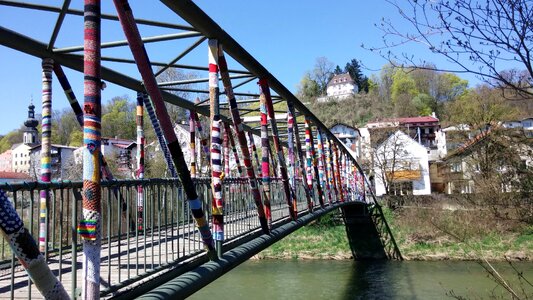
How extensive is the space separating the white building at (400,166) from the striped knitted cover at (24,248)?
1528 inches

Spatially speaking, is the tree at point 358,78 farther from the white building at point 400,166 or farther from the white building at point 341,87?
the white building at point 400,166

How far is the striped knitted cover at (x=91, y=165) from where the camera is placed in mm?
3082

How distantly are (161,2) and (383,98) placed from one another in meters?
98.5

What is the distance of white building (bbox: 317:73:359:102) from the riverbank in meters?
74.7

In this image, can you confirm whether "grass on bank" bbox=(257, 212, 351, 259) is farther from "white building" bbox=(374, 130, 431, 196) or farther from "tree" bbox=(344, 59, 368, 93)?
"tree" bbox=(344, 59, 368, 93)

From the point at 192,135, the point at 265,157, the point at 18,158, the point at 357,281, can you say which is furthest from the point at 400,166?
the point at 18,158

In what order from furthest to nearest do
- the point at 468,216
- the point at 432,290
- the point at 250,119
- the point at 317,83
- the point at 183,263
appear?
1. the point at 317,83
2. the point at 468,216
3. the point at 432,290
4. the point at 250,119
5. the point at 183,263

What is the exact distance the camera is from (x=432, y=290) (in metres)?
20.1

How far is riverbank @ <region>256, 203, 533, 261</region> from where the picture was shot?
84.1 ft

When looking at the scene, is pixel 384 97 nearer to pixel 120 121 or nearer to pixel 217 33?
pixel 120 121

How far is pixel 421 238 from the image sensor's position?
2927 centimetres

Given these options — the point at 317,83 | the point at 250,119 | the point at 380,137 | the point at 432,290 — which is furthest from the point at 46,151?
the point at 317,83

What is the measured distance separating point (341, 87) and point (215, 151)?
345ft

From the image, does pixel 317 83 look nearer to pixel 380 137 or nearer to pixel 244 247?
pixel 380 137
